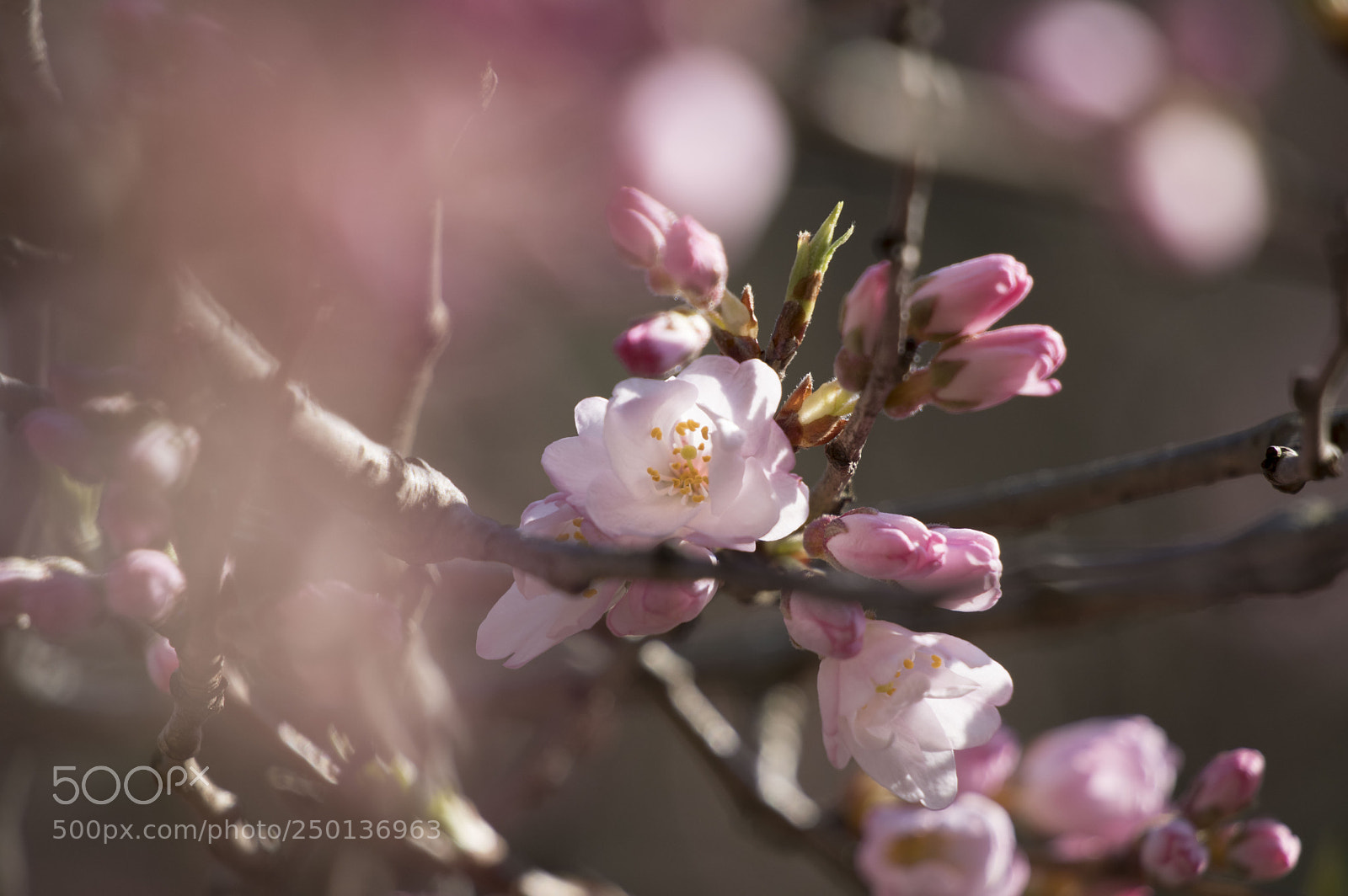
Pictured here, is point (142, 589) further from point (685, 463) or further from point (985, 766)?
point (985, 766)

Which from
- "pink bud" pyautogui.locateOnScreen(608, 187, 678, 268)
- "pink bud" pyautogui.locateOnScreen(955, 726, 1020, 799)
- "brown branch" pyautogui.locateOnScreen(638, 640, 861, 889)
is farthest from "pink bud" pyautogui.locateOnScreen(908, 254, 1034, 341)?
"brown branch" pyautogui.locateOnScreen(638, 640, 861, 889)

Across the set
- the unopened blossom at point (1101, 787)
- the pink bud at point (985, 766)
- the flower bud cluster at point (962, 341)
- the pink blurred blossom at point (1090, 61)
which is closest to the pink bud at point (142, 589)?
the flower bud cluster at point (962, 341)

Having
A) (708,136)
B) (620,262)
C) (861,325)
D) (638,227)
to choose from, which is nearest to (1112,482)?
(861,325)

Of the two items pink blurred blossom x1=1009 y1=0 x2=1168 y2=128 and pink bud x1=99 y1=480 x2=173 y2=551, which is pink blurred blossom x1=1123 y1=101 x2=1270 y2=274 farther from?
pink bud x1=99 y1=480 x2=173 y2=551

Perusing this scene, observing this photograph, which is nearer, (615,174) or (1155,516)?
(615,174)

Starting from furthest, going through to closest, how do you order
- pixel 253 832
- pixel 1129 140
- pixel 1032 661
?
pixel 1032 661 → pixel 1129 140 → pixel 253 832

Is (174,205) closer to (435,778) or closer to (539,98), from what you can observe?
(435,778)

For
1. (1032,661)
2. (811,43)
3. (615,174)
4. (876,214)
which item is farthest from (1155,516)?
(615,174)
